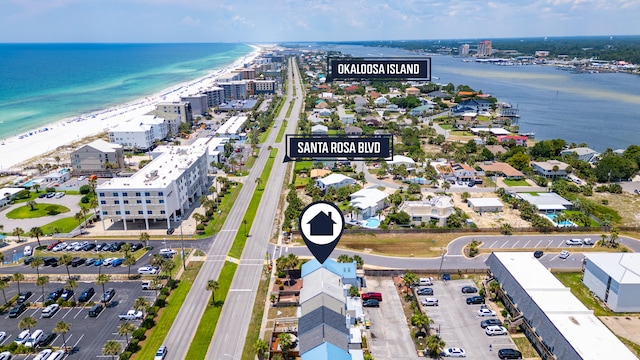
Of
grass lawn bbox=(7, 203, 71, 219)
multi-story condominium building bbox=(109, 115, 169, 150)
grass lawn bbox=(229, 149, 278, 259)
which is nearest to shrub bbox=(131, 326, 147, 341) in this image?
grass lawn bbox=(229, 149, 278, 259)

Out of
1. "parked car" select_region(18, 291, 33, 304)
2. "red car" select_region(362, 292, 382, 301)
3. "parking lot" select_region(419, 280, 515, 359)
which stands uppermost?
"red car" select_region(362, 292, 382, 301)

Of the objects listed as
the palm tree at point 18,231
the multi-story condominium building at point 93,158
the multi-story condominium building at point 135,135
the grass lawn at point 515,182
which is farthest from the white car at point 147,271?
the grass lawn at point 515,182

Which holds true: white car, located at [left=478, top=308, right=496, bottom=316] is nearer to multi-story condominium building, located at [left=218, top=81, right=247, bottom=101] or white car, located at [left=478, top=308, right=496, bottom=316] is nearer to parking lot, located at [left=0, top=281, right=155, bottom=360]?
parking lot, located at [left=0, top=281, right=155, bottom=360]

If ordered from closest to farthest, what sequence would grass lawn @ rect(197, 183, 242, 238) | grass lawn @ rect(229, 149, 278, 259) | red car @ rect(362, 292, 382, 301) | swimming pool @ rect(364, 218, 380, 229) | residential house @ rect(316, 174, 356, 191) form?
red car @ rect(362, 292, 382, 301) → grass lawn @ rect(229, 149, 278, 259) → grass lawn @ rect(197, 183, 242, 238) → swimming pool @ rect(364, 218, 380, 229) → residential house @ rect(316, 174, 356, 191)

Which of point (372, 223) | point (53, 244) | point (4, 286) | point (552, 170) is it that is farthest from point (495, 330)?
point (53, 244)

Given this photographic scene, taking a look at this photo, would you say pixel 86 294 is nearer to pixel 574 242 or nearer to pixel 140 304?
pixel 140 304

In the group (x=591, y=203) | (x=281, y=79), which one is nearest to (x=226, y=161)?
(x=591, y=203)

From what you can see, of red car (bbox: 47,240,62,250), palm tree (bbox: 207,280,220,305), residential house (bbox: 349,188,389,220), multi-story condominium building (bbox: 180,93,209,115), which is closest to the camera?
palm tree (bbox: 207,280,220,305)

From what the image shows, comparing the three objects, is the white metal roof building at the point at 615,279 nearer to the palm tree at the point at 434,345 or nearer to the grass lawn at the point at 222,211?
the palm tree at the point at 434,345
